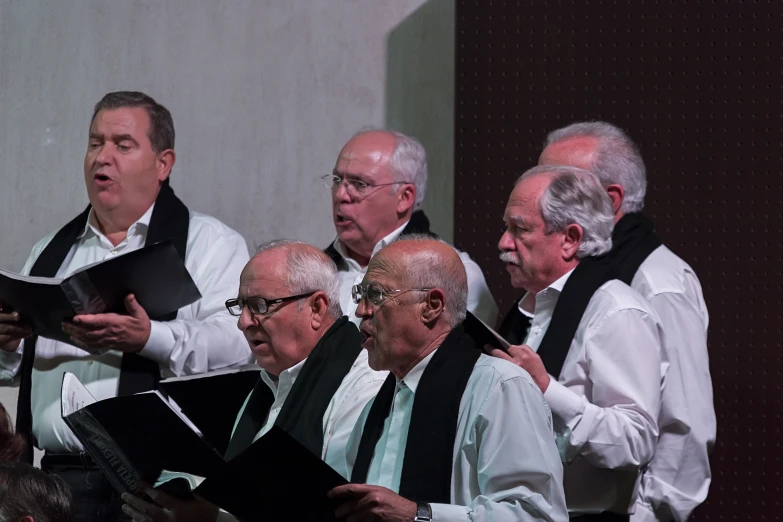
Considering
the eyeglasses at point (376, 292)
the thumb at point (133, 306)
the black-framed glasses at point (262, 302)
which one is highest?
the eyeglasses at point (376, 292)

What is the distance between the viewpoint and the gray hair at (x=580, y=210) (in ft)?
10.7

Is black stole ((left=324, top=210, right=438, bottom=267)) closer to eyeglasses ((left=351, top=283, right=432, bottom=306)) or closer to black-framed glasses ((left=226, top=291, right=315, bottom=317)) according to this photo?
black-framed glasses ((left=226, top=291, right=315, bottom=317))

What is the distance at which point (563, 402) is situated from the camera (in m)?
2.94

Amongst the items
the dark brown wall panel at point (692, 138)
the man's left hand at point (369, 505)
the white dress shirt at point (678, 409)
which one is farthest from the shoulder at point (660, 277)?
the man's left hand at point (369, 505)

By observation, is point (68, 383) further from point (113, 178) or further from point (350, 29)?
point (350, 29)

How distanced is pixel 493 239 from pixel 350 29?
1133 millimetres

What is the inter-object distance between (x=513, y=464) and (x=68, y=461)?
180 cm

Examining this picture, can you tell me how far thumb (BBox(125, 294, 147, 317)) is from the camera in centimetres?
362

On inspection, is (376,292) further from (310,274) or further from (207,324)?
(207,324)

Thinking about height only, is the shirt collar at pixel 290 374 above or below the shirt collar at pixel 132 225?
below

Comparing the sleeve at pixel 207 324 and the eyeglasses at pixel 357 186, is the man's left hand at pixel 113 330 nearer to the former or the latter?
the sleeve at pixel 207 324

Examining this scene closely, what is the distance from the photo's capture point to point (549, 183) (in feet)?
10.8

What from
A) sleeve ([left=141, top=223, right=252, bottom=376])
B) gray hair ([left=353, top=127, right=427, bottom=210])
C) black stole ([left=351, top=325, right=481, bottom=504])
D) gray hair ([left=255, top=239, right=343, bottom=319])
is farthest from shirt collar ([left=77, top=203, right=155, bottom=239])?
black stole ([left=351, top=325, right=481, bottom=504])

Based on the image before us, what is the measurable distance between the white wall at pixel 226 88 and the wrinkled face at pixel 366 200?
1011 millimetres
